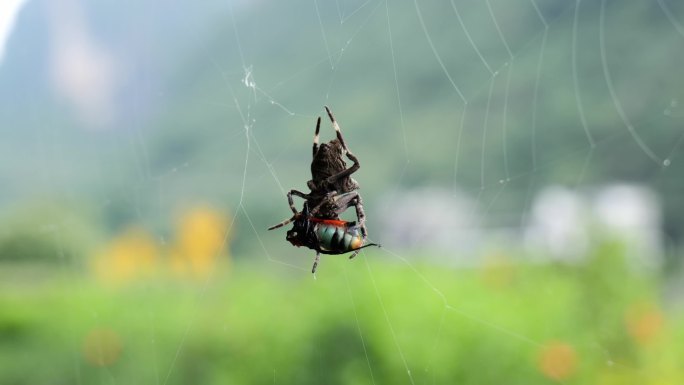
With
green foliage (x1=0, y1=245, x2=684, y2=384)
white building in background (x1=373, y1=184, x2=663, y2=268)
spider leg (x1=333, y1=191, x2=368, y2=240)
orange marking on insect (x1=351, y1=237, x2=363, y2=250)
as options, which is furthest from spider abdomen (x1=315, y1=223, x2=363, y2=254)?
green foliage (x1=0, y1=245, x2=684, y2=384)

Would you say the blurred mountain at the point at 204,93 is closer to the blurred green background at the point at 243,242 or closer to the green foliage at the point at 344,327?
the blurred green background at the point at 243,242

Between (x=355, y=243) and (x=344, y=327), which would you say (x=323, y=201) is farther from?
(x=344, y=327)

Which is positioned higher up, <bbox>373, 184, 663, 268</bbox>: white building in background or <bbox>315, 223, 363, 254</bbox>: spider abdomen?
<bbox>315, 223, 363, 254</bbox>: spider abdomen

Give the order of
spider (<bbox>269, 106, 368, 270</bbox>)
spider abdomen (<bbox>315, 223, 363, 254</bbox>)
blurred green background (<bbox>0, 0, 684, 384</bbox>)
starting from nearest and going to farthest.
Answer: spider abdomen (<bbox>315, 223, 363, 254</bbox>) → spider (<bbox>269, 106, 368, 270</bbox>) → blurred green background (<bbox>0, 0, 684, 384</bbox>)

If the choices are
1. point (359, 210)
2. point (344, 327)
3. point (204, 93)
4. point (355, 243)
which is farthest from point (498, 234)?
point (355, 243)

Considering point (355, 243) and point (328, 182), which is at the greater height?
point (328, 182)

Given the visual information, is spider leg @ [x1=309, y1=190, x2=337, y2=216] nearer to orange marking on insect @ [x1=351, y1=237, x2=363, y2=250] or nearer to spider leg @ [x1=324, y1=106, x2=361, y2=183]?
spider leg @ [x1=324, y1=106, x2=361, y2=183]

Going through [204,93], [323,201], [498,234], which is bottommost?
[498,234]

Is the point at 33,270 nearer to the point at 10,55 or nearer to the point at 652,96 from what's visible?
the point at 10,55
